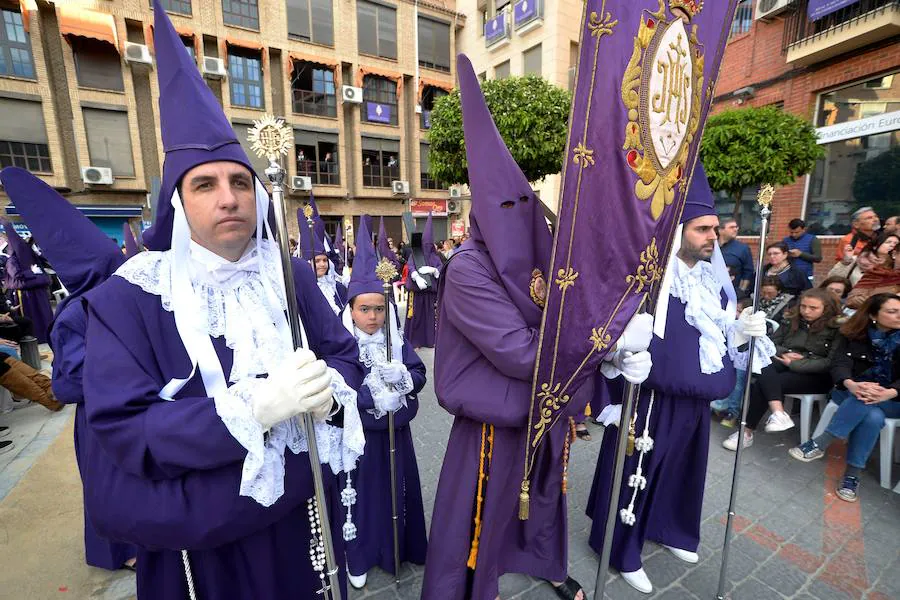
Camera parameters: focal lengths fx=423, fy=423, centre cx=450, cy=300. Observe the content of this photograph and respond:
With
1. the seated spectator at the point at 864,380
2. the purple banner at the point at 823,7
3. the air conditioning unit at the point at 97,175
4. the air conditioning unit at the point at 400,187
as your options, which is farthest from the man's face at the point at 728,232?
the air conditioning unit at the point at 97,175

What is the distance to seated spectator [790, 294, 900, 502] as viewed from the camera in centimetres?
359

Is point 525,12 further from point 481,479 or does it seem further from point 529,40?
point 481,479

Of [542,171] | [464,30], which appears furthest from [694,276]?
[464,30]

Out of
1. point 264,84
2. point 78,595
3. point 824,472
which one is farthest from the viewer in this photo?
point 264,84

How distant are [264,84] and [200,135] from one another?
2154 centimetres

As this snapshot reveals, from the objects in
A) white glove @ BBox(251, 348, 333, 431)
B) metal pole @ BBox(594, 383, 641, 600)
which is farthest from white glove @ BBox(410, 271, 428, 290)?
white glove @ BBox(251, 348, 333, 431)

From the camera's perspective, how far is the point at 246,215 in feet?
4.87

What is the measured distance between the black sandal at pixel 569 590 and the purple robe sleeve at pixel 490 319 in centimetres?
159

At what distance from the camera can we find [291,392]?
1.26 m

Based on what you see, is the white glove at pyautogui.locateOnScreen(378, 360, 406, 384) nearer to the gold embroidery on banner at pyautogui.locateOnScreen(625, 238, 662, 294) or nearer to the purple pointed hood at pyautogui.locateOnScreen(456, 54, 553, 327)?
the purple pointed hood at pyautogui.locateOnScreen(456, 54, 553, 327)

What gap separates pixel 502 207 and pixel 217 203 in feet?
3.50

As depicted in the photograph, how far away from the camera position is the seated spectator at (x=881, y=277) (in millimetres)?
4285

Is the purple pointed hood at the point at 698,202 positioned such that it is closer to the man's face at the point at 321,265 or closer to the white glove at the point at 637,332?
the white glove at the point at 637,332

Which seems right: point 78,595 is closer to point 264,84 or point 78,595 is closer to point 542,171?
point 542,171
